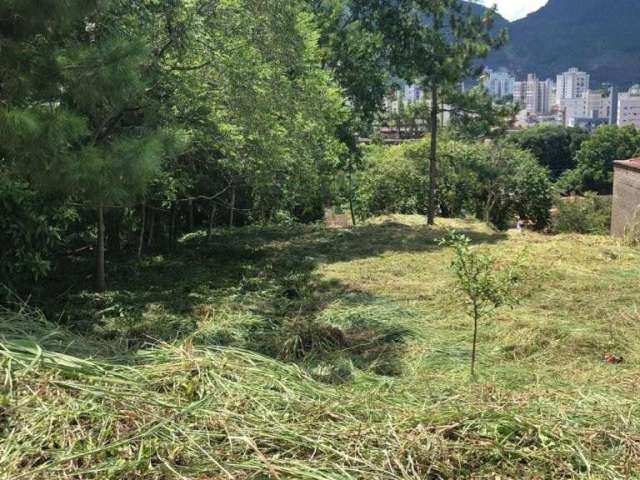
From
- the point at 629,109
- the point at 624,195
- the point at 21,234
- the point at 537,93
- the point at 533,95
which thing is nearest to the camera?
the point at 21,234

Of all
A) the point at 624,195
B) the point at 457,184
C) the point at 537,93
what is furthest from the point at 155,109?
the point at 537,93

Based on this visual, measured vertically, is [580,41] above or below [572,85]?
above

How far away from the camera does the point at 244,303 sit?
5957 millimetres

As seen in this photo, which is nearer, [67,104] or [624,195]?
[67,104]

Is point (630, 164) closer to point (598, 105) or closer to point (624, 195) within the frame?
point (624, 195)

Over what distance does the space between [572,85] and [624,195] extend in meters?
122

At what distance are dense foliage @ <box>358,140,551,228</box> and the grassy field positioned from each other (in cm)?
1328

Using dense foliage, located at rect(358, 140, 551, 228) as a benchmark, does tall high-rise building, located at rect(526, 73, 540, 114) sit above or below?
above

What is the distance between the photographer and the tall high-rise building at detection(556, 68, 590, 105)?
12376 centimetres

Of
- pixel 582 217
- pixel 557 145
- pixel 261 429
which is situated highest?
pixel 261 429

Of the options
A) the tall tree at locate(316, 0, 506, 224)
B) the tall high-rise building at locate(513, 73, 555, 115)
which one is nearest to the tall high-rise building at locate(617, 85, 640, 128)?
the tall high-rise building at locate(513, 73, 555, 115)

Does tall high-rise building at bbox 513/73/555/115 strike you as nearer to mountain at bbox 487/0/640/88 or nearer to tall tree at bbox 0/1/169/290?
mountain at bbox 487/0/640/88

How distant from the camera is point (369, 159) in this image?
20.5 m

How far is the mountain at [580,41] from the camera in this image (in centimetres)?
13338
